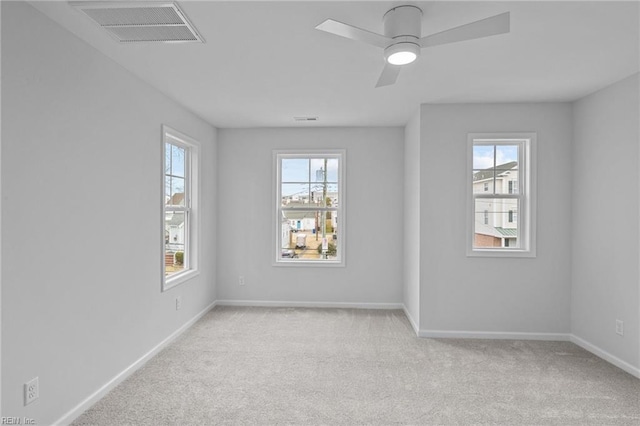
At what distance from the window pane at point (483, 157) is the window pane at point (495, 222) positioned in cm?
37

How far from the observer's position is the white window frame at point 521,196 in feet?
12.7

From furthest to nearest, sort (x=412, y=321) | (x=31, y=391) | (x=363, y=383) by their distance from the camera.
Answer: (x=412, y=321) → (x=363, y=383) → (x=31, y=391)

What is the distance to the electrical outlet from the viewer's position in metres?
2.00

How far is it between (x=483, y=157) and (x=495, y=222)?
2.41ft

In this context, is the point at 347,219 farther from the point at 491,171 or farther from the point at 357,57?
the point at 357,57

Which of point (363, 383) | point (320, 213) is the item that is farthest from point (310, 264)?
point (363, 383)

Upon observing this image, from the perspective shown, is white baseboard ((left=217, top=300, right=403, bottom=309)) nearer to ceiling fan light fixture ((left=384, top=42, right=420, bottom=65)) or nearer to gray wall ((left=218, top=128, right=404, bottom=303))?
gray wall ((left=218, top=128, right=404, bottom=303))

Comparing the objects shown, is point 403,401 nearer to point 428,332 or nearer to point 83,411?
point 428,332

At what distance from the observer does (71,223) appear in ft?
7.67

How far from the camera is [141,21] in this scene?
213 centimetres

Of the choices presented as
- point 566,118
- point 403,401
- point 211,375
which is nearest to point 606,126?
point 566,118

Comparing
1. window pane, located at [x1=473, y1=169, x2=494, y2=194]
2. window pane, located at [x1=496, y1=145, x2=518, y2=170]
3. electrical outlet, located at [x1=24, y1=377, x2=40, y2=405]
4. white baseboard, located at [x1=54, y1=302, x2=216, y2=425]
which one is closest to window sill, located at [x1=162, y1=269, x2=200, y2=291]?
white baseboard, located at [x1=54, y1=302, x2=216, y2=425]

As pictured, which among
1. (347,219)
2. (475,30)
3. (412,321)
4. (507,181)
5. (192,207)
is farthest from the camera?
(347,219)

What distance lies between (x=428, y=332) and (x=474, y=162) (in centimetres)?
193
